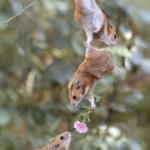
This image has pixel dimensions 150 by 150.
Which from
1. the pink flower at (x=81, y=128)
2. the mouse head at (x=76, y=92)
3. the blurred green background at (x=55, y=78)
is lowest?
the pink flower at (x=81, y=128)

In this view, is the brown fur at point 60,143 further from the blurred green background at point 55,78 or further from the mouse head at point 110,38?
the blurred green background at point 55,78

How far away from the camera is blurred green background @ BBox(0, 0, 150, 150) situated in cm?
148

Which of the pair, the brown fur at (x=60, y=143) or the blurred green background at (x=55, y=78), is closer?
the brown fur at (x=60, y=143)

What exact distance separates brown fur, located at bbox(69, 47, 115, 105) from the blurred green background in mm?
653

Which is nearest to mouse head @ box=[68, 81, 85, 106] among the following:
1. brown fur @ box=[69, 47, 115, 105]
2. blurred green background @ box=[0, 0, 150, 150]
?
brown fur @ box=[69, 47, 115, 105]

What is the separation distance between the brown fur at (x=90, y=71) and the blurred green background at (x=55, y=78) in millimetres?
653

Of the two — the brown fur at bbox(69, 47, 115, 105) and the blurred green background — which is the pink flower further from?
the blurred green background

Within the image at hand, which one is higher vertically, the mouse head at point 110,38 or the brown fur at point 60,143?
the mouse head at point 110,38

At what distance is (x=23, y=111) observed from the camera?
159 cm

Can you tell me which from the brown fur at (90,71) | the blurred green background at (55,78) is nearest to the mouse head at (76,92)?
the brown fur at (90,71)

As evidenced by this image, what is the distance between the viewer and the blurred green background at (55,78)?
4.86ft

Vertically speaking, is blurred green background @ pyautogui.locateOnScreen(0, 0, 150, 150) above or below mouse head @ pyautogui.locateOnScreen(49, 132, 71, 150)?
above

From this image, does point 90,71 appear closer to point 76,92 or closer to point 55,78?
point 76,92

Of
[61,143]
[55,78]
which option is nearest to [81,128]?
[61,143]
